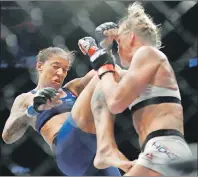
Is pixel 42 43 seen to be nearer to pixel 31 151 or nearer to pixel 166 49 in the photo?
pixel 166 49

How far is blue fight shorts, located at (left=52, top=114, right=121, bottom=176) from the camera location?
134 centimetres

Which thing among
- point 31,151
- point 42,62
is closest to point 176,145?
point 42,62

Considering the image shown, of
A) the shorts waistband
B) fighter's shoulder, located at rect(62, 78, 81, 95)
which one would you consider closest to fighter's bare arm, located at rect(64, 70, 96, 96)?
fighter's shoulder, located at rect(62, 78, 81, 95)

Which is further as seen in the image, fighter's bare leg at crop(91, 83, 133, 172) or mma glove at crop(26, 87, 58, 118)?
mma glove at crop(26, 87, 58, 118)

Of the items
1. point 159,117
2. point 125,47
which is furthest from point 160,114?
point 125,47

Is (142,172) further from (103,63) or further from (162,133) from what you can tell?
(103,63)

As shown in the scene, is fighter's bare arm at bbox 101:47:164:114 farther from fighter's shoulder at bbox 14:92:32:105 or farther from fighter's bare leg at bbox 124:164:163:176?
fighter's shoulder at bbox 14:92:32:105

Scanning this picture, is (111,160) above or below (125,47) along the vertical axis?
below

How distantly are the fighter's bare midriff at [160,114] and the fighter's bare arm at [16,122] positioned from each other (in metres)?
0.39

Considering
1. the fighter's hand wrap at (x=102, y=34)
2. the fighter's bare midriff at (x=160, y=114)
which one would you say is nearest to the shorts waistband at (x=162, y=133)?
the fighter's bare midriff at (x=160, y=114)

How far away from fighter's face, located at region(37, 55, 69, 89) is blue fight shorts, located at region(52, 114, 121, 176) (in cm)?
13

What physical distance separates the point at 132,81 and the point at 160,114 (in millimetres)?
109

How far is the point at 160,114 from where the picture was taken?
1171 mm

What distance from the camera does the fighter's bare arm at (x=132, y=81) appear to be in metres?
1.18
